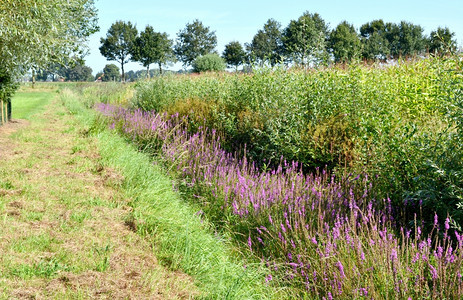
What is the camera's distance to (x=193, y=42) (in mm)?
62188

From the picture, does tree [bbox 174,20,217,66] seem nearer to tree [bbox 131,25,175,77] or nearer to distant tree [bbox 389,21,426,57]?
tree [bbox 131,25,175,77]

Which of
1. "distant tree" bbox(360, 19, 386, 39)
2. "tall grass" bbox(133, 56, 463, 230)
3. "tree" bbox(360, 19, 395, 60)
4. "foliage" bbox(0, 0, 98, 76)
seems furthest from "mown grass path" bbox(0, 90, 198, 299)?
"distant tree" bbox(360, 19, 386, 39)

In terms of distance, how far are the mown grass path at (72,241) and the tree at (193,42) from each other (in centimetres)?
5731

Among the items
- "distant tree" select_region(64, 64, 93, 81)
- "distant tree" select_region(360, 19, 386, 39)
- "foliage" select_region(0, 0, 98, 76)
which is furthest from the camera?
"distant tree" select_region(64, 64, 93, 81)

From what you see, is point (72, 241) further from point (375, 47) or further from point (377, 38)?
point (377, 38)

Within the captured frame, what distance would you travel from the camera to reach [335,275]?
3252 mm

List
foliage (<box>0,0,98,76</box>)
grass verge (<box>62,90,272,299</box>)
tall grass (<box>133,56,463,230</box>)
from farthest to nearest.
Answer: foliage (<box>0,0,98,76</box>) → tall grass (<box>133,56,463,230</box>) → grass verge (<box>62,90,272,299</box>)

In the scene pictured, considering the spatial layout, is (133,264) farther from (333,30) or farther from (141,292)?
(333,30)

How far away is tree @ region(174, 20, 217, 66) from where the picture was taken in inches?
2448

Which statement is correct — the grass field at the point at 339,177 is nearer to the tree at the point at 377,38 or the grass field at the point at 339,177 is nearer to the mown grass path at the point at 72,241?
the mown grass path at the point at 72,241

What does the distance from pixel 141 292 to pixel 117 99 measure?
19.5 meters

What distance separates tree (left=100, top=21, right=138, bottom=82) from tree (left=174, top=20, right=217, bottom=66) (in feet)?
25.9

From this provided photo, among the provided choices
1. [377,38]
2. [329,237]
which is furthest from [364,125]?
[377,38]

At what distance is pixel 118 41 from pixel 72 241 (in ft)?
214
